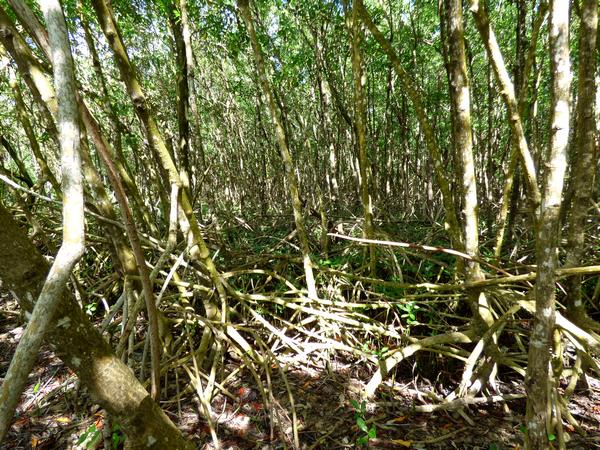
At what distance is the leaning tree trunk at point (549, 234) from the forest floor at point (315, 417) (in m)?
0.69

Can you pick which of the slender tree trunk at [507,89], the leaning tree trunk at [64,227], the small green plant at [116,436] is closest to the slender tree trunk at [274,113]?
the slender tree trunk at [507,89]

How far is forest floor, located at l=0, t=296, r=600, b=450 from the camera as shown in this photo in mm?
1775

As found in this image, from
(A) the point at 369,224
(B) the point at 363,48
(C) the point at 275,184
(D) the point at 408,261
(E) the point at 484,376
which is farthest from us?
(C) the point at 275,184

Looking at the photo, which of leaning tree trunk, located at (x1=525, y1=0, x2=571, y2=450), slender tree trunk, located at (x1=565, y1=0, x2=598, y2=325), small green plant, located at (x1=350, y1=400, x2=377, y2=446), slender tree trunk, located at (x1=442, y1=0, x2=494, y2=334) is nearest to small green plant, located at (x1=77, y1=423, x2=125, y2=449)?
small green plant, located at (x1=350, y1=400, x2=377, y2=446)

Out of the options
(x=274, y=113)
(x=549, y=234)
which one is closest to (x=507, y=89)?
(x=549, y=234)

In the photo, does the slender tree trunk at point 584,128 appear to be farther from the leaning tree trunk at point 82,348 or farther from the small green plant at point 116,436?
the small green plant at point 116,436

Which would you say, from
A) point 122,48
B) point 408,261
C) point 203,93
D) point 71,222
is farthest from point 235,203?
point 71,222

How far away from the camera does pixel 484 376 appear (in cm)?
211

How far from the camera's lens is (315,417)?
77.9 inches

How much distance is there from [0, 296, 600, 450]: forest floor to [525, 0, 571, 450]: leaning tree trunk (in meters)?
0.69

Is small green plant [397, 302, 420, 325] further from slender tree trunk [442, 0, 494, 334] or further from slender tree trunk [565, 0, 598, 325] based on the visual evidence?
slender tree trunk [565, 0, 598, 325]

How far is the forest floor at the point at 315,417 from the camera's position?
1.78 meters

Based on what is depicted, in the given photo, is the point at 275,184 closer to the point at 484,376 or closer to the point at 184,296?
the point at 184,296

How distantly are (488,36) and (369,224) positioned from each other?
132cm
